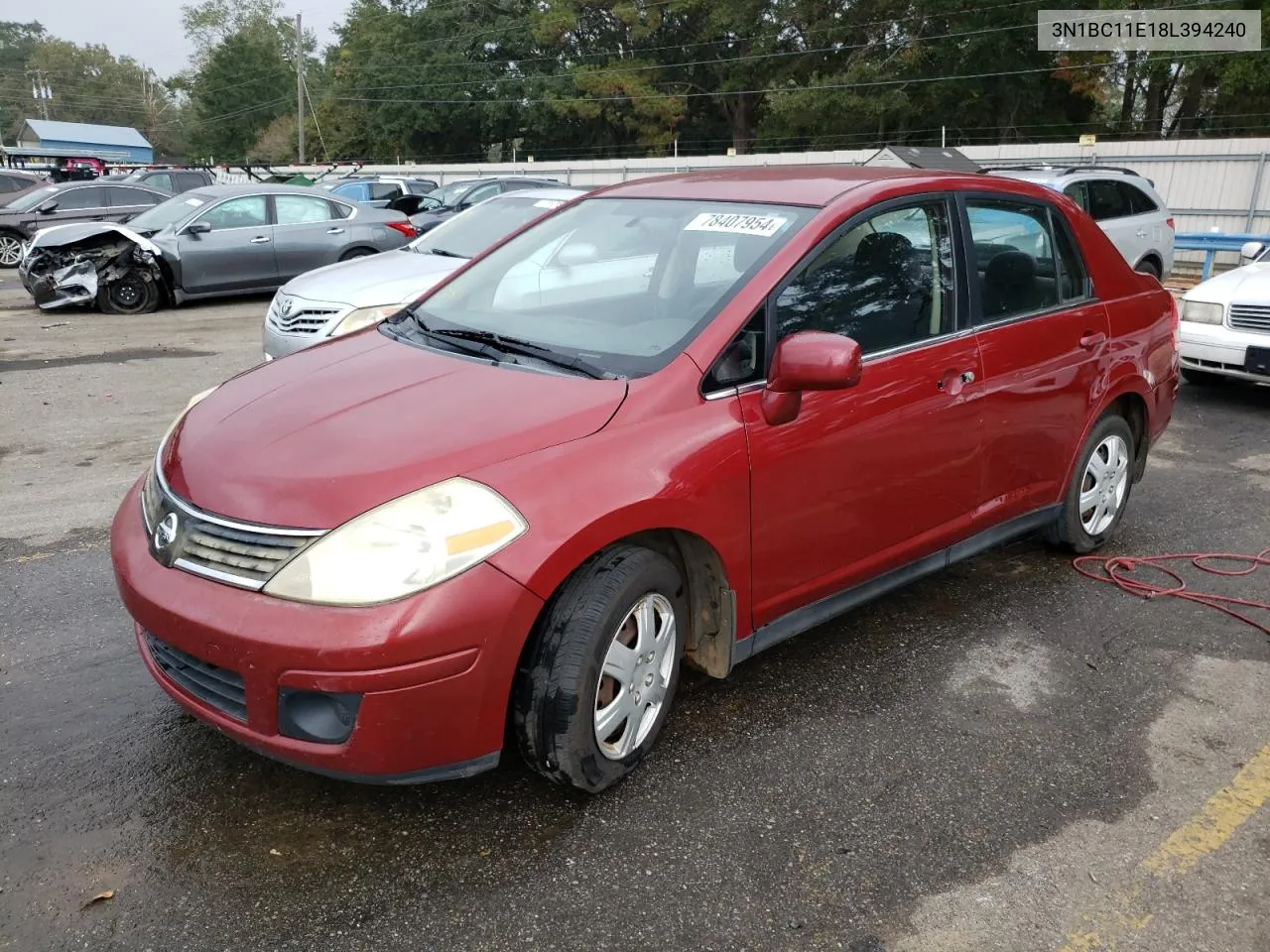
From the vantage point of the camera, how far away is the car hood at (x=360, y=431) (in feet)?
8.50

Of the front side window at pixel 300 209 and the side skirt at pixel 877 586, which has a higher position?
the front side window at pixel 300 209

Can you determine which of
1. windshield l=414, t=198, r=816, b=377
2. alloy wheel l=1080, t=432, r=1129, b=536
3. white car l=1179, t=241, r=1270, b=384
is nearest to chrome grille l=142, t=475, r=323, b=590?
windshield l=414, t=198, r=816, b=377

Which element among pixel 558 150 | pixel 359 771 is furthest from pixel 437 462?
pixel 558 150

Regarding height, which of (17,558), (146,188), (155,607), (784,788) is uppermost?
(146,188)

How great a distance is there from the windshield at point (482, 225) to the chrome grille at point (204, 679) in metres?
5.77

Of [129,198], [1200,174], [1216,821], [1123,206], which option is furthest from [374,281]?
[1200,174]

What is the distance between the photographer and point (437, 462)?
263 cm

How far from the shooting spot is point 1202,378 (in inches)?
352

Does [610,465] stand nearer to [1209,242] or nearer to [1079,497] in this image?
[1079,497]

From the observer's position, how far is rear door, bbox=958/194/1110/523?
394 cm

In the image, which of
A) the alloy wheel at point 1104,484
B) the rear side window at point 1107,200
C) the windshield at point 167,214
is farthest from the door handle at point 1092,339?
the windshield at point 167,214

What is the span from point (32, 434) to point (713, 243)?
560cm

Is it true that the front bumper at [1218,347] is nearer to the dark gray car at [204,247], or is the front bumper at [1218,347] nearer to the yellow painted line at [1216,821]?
the yellow painted line at [1216,821]

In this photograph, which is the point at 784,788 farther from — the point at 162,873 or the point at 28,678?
the point at 28,678
